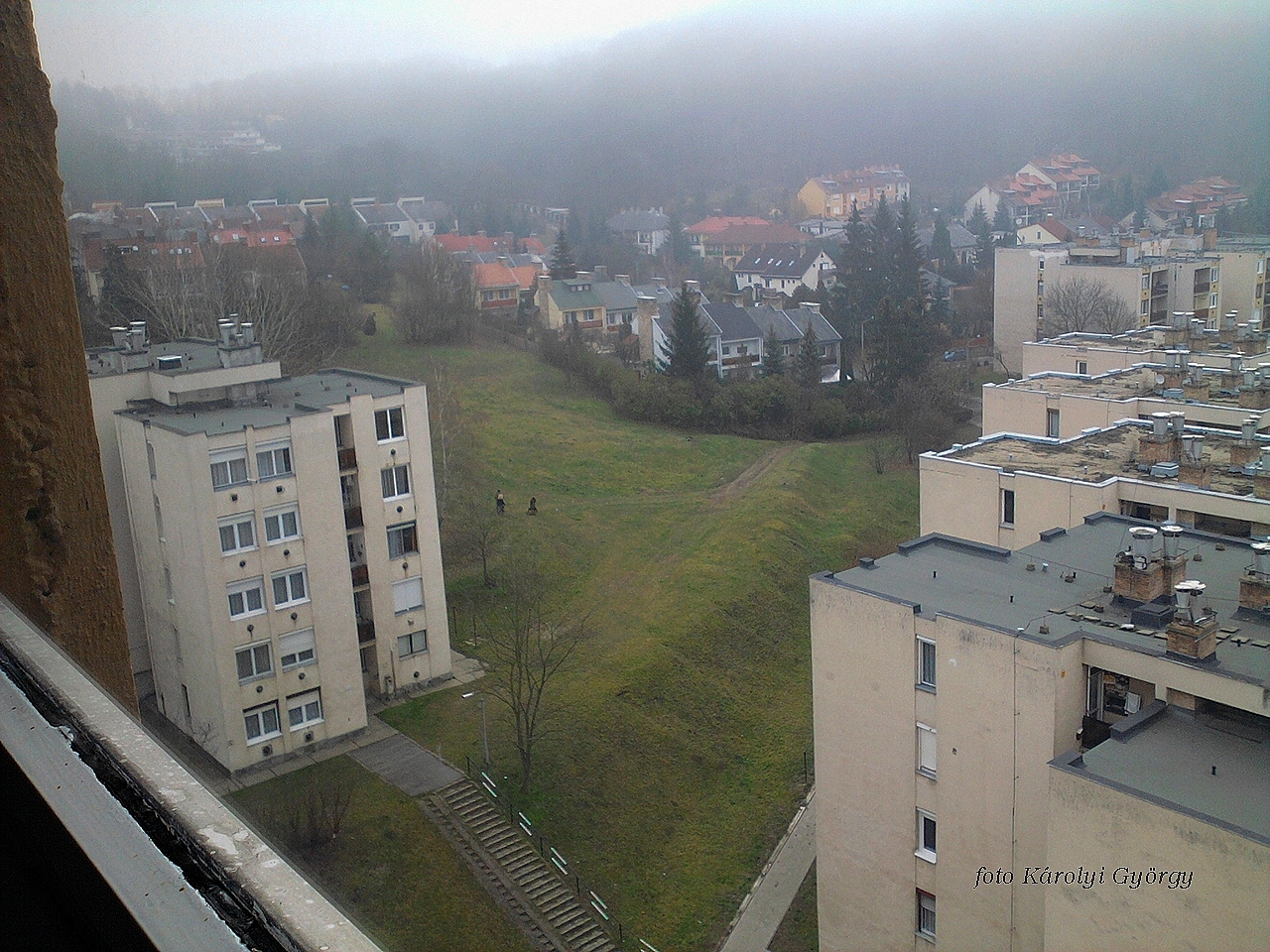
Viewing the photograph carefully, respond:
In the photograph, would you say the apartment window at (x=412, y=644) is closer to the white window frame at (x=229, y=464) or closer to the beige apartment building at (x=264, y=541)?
the beige apartment building at (x=264, y=541)

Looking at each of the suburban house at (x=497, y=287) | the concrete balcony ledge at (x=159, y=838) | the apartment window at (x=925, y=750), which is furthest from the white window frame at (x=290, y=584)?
the suburban house at (x=497, y=287)

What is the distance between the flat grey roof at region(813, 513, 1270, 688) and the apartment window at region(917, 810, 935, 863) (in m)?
1.32

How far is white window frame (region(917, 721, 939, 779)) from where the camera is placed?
6562 millimetres

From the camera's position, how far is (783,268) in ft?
129

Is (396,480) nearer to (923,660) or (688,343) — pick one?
(923,660)

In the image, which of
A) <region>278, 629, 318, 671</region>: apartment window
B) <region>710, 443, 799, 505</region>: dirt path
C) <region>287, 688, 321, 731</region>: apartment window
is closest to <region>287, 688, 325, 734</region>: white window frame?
<region>287, 688, 321, 731</region>: apartment window

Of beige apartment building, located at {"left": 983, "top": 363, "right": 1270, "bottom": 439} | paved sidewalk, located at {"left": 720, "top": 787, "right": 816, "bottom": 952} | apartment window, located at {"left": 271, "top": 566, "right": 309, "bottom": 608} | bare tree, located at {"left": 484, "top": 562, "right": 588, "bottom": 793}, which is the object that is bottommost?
paved sidewalk, located at {"left": 720, "top": 787, "right": 816, "bottom": 952}

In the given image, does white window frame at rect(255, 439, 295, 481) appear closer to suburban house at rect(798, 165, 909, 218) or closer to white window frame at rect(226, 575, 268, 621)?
white window frame at rect(226, 575, 268, 621)

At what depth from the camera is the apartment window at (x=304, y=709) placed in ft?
34.8

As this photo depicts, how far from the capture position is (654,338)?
25.2m

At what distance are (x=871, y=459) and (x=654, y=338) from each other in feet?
22.3

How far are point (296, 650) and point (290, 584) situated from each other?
2.11ft

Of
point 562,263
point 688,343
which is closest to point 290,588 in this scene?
point 688,343

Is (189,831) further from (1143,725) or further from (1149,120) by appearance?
(1149,120)
